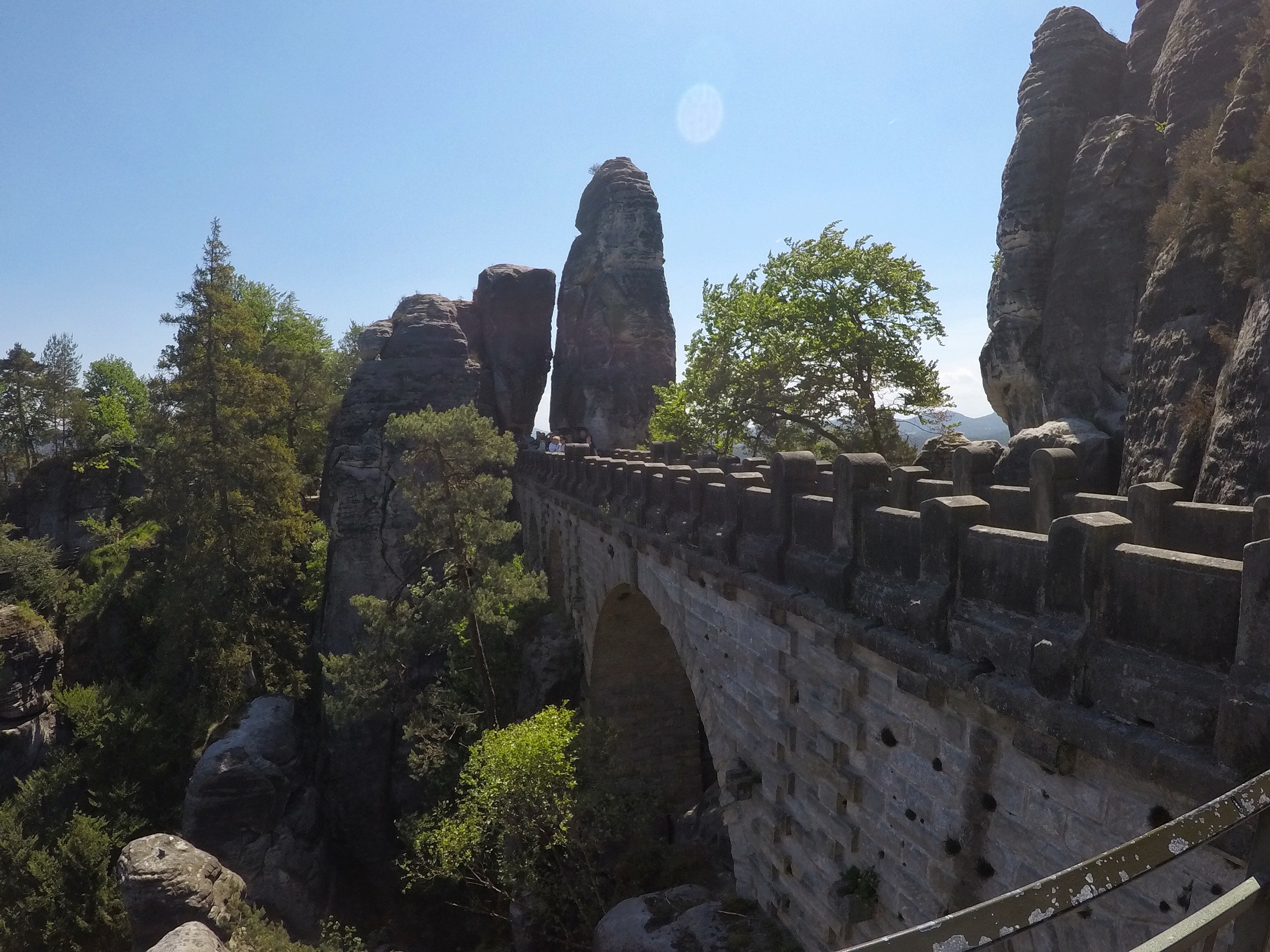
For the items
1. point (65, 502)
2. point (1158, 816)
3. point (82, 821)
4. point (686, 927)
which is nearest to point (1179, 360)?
point (1158, 816)

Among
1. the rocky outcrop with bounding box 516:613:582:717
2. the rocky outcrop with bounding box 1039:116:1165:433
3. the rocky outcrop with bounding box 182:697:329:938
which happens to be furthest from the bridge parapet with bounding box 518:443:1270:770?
the rocky outcrop with bounding box 182:697:329:938

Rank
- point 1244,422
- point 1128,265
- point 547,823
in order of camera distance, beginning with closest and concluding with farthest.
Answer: point 1244,422 < point 547,823 < point 1128,265

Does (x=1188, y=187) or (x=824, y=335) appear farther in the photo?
(x=824, y=335)

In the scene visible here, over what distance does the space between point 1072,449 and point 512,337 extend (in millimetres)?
31598

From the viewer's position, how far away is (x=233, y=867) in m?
19.0

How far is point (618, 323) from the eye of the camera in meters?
40.3

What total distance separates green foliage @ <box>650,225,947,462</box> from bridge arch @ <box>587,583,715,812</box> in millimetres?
11455

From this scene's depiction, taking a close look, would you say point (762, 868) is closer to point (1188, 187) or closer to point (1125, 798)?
point (1125, 798)

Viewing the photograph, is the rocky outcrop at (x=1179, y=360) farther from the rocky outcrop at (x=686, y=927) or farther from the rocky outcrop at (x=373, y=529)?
the rocky outcrop at (x=373, y=529)

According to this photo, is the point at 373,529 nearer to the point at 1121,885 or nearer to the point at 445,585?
the point at 445,585

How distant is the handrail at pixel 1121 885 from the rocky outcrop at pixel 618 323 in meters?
38.4

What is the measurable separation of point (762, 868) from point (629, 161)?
4134cm

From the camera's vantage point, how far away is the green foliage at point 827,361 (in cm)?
2594

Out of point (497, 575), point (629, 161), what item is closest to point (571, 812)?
point (497, 575)
